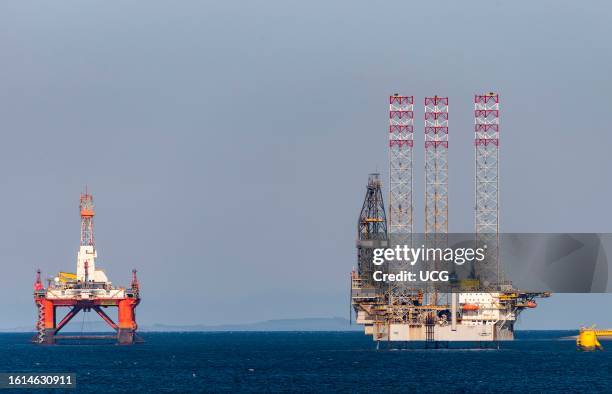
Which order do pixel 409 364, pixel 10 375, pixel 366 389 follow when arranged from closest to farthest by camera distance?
pixel 366 389 < pixel 10 375 < pixel 409 364

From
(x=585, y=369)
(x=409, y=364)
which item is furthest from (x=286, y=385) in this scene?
(x=585, y=369)

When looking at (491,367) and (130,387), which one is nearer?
(130,387)

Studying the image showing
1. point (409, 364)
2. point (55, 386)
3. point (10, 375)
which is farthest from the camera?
point (409, 364)

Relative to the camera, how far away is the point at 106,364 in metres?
200

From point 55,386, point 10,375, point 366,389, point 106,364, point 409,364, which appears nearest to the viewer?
point 366,389

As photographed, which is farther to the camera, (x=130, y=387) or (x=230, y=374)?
(x=230, y=374)

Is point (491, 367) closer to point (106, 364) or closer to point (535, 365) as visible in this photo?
point (535, 365)

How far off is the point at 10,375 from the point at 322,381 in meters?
41.9

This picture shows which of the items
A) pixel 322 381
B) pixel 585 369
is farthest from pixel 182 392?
pixel 585 369

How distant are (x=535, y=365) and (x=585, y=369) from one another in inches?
356

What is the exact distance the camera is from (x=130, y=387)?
6093 inches

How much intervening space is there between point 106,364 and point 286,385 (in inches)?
2061

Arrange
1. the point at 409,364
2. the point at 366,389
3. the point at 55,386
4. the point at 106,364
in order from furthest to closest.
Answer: the point at 106,364
the point at 409,364
the point at 55,386
the point at 366,389

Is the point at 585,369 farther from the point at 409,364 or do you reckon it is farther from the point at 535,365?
the point at 409,364
